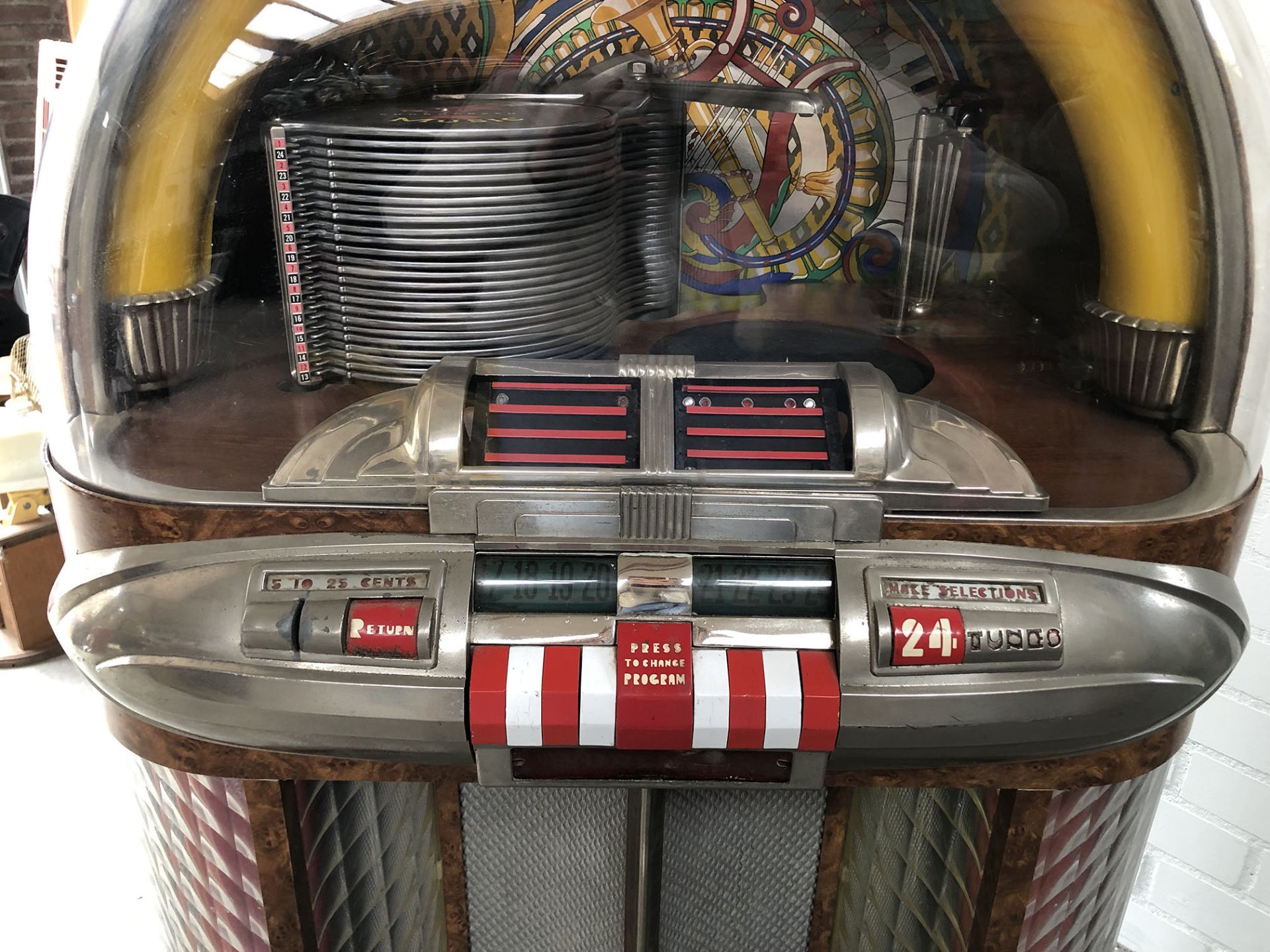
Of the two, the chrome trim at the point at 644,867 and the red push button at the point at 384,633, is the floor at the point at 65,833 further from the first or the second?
the red push button at the point at 384,633

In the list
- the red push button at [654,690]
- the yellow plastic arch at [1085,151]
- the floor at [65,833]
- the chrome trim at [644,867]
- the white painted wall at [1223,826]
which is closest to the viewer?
the red push button at [654,690]

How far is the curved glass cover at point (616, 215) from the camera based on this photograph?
3.08ft

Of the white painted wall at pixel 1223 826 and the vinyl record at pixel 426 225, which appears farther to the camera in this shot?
the white painted wall at pixel 1223 826

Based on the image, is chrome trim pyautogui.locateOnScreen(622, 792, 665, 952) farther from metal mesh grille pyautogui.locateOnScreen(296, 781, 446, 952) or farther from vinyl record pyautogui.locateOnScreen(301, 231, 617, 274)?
vinyl record pyautogui.locateOnScreen(301, 231, 617, 274)

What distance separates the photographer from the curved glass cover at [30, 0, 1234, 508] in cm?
94

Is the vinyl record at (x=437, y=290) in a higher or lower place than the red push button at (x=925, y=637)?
higher

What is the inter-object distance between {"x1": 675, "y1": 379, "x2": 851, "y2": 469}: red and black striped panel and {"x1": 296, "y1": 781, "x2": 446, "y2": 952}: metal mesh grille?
0.47 metres

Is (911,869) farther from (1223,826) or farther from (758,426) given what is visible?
(1223,826)

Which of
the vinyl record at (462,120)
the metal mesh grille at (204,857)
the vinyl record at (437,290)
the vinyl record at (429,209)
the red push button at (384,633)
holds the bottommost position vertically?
the metal mesh grille at (204,857)

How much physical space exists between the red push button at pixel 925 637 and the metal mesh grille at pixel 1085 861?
0.25 meters

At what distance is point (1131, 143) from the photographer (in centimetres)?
98

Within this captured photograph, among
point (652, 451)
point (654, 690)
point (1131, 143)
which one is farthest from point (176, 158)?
point (1131, 143)

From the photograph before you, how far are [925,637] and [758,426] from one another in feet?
0.77

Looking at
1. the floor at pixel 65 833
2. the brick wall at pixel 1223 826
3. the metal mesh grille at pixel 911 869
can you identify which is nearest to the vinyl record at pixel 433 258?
the metal mesh grille at pixel 911 869
